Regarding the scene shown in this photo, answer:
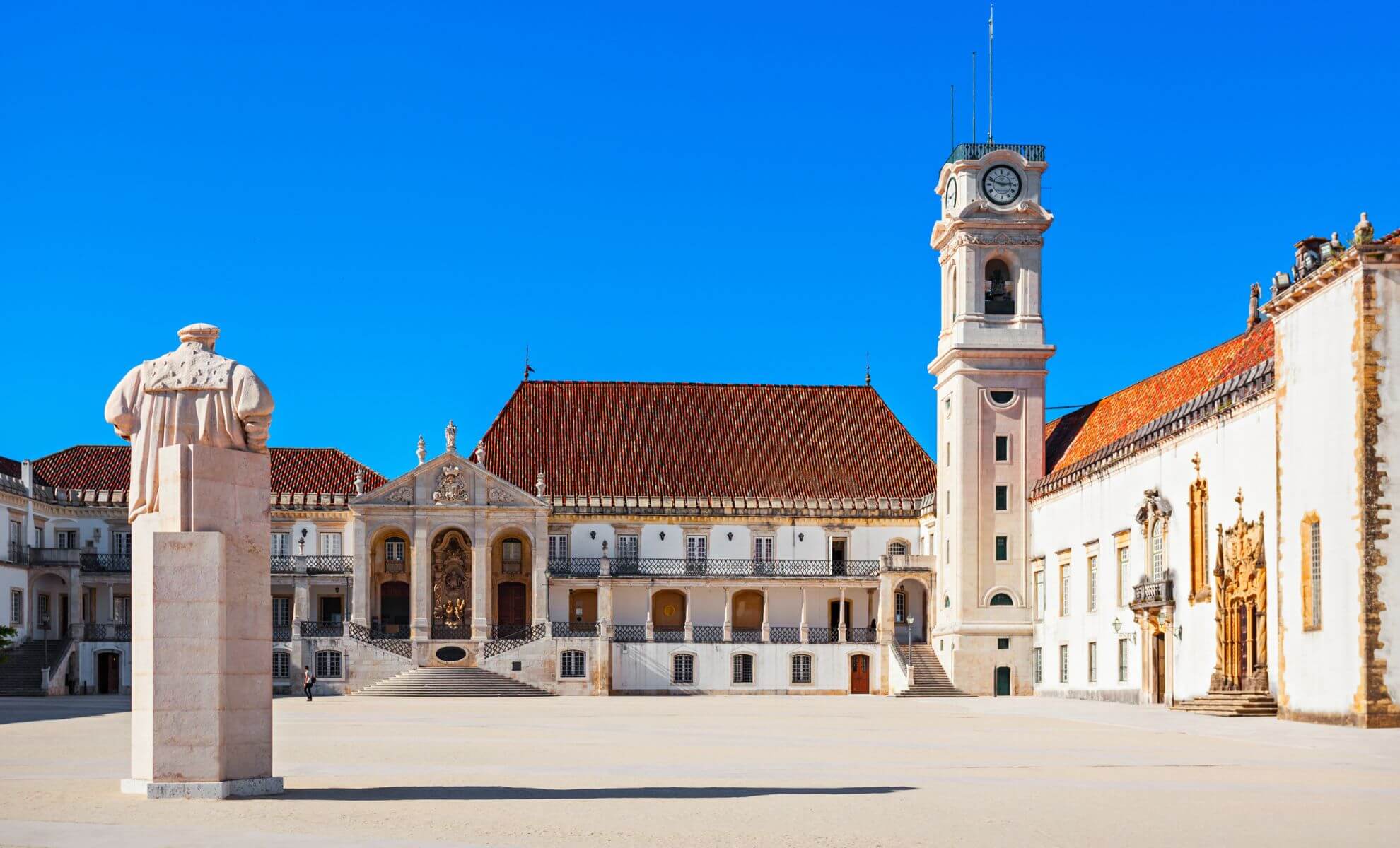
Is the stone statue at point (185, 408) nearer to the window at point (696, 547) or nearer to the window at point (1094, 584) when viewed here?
the window at point (1094, 584)

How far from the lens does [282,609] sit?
66312mm

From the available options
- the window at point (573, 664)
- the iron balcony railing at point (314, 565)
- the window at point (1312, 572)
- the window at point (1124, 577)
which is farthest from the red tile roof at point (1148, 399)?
the iron balcony railing at point (314, 565)

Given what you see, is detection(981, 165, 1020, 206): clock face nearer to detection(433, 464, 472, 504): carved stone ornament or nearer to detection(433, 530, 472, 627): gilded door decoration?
detection(433, 464, 472, 504): carved stone ornament

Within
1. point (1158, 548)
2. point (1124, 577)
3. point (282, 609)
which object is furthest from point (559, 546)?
point (1158, 548)

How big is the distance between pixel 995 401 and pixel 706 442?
14164 mm

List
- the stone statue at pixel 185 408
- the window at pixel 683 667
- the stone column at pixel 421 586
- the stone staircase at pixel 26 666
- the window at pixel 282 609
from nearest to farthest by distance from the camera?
the stone statue at pixel 185 408
the stone staircase at pixel 26 666
the window at pixel 683 667
the stone column at pixel 421 586
the window at pixel 282 609

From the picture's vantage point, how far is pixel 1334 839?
14008 millimetres

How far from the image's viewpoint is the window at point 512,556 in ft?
214

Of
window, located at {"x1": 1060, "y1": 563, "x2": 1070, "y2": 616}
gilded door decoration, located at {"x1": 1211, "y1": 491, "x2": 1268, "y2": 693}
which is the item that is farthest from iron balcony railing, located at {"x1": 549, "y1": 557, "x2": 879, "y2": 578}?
gilded door decoration, located at {"x1": 1211, "y1": 491, "x2": 1268, "y2": 693}

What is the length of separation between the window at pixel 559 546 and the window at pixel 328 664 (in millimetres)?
8912

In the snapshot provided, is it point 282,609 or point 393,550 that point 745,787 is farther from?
point 282,609

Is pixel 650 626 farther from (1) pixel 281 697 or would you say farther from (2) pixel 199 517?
(2) pixel 199 517

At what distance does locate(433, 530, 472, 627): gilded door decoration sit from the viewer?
63281 millimetres

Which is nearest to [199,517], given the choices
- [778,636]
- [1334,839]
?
[1334,839]
